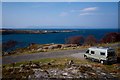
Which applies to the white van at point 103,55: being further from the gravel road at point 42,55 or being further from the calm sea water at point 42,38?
the calm sea water at point 42,38

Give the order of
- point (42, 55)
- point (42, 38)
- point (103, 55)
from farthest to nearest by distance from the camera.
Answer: point (42, 38) < point (42, 55) < point (103, 55)

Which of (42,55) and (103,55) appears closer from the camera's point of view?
(103,55)

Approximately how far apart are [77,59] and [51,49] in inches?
87.0

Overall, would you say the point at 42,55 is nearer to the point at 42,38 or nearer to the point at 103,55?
the point at 42,38

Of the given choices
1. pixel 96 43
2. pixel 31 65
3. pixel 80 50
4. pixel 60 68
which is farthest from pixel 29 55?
pixel 96 43

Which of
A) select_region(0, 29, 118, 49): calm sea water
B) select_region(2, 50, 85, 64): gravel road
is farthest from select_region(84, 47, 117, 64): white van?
select_region(0, 29, 118, 49): calm sea water

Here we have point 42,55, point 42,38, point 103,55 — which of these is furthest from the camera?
point 42,38

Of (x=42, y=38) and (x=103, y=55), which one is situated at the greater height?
(x=42, y=38)

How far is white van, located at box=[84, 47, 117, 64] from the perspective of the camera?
1174 cm

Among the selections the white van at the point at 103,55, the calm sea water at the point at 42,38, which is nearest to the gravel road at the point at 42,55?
the white van at the point at 103,55

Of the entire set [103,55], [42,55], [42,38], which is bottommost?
[42,55]

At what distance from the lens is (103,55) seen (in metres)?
11.9

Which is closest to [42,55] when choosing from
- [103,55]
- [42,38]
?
[42,38]

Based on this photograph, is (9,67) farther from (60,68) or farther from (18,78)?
(60,68)
